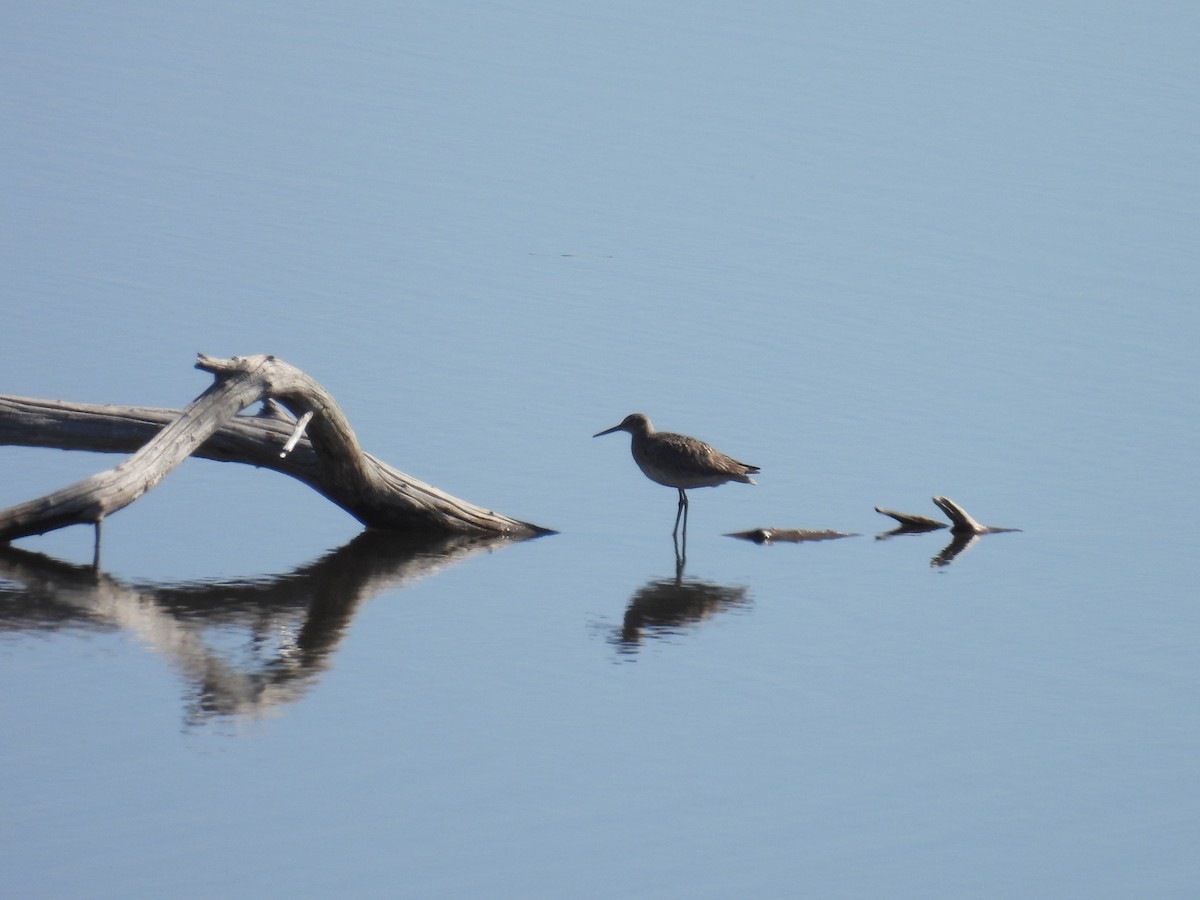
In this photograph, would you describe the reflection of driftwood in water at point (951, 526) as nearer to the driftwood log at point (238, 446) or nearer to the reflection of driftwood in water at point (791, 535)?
the reflection of driftwood in water at point (791, 535)

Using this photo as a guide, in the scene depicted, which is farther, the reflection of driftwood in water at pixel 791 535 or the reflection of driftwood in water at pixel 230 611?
the reflection of driftwood in water at pixel 791 535

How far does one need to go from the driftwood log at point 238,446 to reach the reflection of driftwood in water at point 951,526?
7.51 feet

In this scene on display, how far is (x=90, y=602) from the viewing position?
10.5 meters

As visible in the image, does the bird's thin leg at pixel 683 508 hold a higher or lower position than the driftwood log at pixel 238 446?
A: lower

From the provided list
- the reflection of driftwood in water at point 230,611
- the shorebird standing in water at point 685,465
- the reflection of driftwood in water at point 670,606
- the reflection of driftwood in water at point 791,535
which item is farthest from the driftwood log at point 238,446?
the reflection of driftwood in water at point 791,535

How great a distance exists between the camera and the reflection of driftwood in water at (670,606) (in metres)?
10.9

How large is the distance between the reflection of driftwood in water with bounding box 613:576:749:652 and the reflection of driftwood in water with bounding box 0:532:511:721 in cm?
124

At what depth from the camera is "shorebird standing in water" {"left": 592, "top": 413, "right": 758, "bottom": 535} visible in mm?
12992

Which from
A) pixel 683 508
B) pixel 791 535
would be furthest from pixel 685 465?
pixel 791 535

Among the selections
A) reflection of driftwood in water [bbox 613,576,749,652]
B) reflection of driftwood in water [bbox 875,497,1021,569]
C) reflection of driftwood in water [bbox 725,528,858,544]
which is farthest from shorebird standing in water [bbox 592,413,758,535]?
reflection of driftwood in water [bbox 613,576,749,652]

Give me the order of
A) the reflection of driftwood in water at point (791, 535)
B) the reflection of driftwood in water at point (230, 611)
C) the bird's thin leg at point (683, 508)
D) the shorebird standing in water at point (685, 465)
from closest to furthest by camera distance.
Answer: the reflection of driftwood in water at point (230, 611) → the reflection of driftwood in water at point (791, 535) → the shorebird standing in water at point (685, 465) → the bird's thin leg at point (683, 508)

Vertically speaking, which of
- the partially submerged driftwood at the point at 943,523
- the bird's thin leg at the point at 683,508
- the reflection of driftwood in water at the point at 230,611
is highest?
the partially submerged driftwood at the point at 943,523

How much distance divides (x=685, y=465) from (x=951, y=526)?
180cm

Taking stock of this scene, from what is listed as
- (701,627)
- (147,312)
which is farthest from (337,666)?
(147,312)
